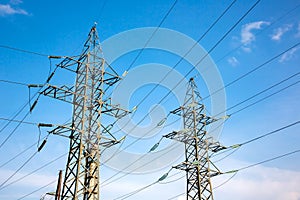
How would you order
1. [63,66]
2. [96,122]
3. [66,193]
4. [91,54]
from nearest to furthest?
[66,193] → [96,122] → [63,66] → [91,54]

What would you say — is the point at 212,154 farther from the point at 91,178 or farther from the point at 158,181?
the point at 91,178

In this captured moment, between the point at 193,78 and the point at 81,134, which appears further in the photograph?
the point at 193,78

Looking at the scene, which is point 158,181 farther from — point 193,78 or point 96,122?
point 193,78

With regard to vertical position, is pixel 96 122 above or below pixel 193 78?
below

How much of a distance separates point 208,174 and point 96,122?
980cm

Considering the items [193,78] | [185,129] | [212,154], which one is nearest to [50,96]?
[185,129]

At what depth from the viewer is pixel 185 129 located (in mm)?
21125

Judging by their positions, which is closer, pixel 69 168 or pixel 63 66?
pixel 69 168

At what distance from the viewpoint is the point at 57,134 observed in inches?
532

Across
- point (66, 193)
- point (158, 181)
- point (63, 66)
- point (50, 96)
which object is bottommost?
point (66, 193)

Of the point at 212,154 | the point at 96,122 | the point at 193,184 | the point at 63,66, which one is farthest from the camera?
the point at 212,154

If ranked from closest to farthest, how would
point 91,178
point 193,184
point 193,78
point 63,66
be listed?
1. point 91,178
2. point 63,66
3. point 193,184
4. point 193,78

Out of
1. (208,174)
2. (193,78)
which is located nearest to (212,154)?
(208,174)

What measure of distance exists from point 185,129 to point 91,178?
1013 cm
